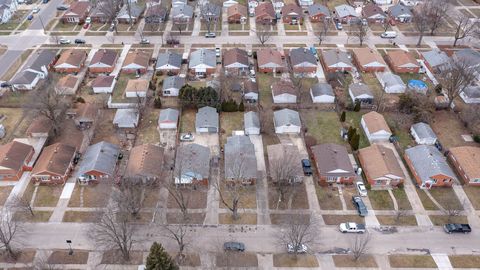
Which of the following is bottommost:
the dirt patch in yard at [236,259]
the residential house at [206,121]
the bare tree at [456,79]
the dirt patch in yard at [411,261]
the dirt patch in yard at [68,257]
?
the dirt patch in yard at [411,261]

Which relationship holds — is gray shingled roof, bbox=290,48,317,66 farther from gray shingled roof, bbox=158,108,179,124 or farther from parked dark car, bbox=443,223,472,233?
parked dark car, bbox=443,223,472,233

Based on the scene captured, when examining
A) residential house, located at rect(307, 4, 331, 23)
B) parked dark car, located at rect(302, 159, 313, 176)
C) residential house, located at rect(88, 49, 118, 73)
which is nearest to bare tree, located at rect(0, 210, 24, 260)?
residential house, located at rect(88, 49, 118, 73)

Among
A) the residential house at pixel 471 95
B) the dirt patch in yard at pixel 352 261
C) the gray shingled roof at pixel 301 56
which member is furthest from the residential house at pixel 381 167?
the gray shingled roof at pixel 301 56

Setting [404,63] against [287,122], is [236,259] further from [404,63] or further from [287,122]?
[404,63]

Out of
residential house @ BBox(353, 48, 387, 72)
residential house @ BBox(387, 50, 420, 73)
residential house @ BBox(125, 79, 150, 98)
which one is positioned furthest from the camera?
residential house @ BBox(353, 48, 387, 72)

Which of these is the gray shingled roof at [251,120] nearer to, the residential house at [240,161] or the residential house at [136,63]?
the residential house at [240,161]

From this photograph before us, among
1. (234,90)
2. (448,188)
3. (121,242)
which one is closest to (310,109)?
(234,90)
